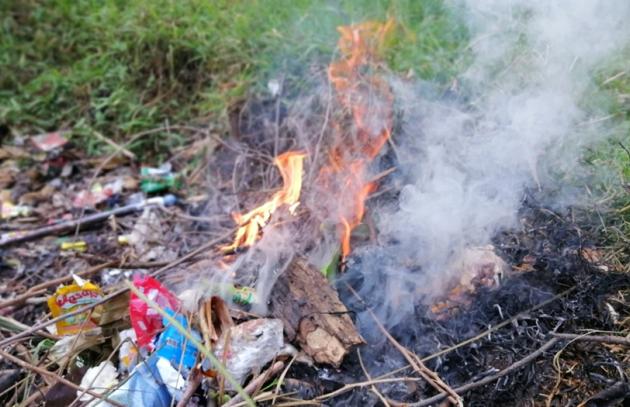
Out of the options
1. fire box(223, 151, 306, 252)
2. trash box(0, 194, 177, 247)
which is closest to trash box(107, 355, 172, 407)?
fire box(223, 151, 306, 252)

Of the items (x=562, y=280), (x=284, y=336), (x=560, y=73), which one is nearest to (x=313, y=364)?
(x=284, y=336)

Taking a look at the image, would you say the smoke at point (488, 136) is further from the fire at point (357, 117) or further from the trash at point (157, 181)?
the trash at point (157, 181)

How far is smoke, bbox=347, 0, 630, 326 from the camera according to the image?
2.72 meters

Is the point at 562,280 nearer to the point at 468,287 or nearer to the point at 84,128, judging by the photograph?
the point at 468,287

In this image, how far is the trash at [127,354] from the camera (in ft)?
7.84

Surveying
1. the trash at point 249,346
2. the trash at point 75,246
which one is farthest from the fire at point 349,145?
the trash at point 75,246

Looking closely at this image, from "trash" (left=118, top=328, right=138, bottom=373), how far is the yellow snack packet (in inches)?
8.7

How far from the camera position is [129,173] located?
4.57 metres

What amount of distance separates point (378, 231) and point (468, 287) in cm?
59

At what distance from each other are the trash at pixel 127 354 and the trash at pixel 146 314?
0.04 meters

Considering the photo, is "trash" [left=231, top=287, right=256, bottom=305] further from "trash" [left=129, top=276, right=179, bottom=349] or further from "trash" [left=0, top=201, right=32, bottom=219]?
"trash" [left=0, top=201, right=32, bottom=219]

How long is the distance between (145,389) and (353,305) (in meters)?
1.01

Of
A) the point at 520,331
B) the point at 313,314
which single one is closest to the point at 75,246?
the point at 313,314

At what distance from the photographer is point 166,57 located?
4.94 meters
